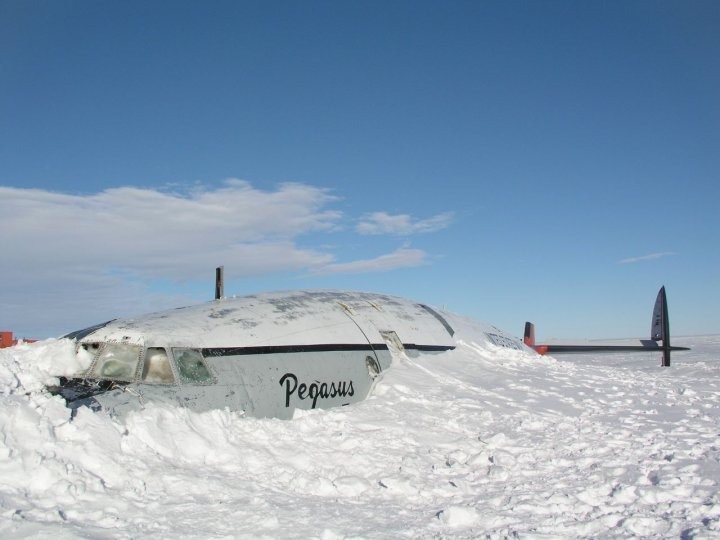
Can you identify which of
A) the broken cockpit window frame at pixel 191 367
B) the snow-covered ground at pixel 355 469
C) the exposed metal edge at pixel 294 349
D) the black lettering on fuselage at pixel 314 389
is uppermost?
the exposed metal edge at pixel 294 349

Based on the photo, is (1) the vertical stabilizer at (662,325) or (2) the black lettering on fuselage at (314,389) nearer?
(2) the black lettering on fuselage at (314,389)

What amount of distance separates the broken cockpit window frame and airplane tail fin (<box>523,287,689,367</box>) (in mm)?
14138

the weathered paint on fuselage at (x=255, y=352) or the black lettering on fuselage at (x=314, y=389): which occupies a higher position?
the weathered paint on fuselage at (x=255, y=352)

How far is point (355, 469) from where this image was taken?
670cm

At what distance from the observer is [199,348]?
8000 mm

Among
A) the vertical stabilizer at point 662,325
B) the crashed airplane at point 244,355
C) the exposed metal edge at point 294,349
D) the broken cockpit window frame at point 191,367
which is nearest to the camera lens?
the crashed airplane at point 244,355

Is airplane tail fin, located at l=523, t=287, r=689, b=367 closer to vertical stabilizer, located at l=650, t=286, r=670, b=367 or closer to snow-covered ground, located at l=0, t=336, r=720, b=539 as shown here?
vertical stabilizer, located at l=650, t=286, r=670, b=367

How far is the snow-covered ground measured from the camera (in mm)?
5066

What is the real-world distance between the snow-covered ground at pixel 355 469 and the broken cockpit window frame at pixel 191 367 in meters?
0.55

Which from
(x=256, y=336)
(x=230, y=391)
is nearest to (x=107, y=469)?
(x=230, y=391)

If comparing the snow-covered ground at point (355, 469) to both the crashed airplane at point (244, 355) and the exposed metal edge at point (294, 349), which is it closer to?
the crashed airplane at point (244, 355)

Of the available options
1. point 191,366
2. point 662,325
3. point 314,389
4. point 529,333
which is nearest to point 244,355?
point 191,366

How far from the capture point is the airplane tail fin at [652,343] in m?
20.8

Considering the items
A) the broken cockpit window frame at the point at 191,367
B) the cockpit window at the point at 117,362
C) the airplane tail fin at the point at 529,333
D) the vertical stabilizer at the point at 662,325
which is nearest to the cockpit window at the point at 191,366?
the broken cockpit window frame at the point at 191,367
